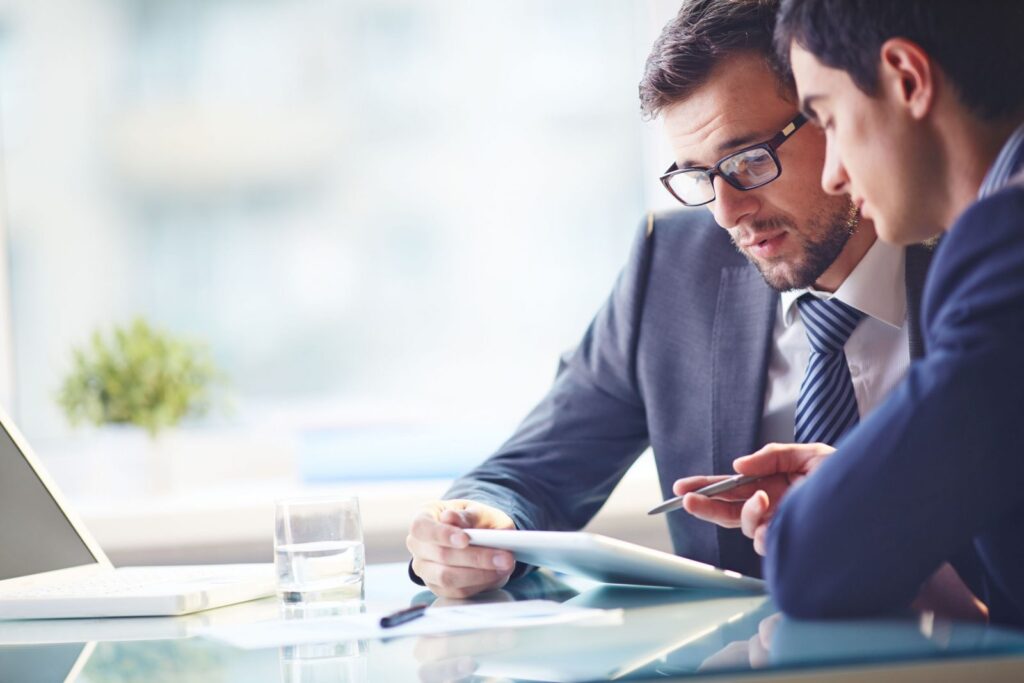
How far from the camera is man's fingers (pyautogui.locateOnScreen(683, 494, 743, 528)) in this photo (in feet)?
4.18

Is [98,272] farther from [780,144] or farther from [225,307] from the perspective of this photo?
[780,144]

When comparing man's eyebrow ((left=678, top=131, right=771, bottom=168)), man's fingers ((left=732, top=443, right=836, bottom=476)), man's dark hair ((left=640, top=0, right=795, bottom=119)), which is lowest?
man's fingers ((left=732, top=443, right=836, bottom=476))

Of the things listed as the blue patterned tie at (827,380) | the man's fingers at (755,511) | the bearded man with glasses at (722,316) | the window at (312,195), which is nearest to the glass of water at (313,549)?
the bearded man with glasses at (722,316)

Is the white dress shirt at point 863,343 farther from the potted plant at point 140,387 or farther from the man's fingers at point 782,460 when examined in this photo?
the potted plant at point 140,387

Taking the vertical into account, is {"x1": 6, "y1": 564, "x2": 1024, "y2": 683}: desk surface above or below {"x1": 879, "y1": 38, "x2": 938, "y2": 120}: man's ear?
below

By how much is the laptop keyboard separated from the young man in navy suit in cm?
67

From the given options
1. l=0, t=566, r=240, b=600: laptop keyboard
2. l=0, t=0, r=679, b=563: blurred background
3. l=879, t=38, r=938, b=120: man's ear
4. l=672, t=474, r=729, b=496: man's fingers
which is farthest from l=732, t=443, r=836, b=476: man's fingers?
l=0, t=0, r=679, b=563: blurred background

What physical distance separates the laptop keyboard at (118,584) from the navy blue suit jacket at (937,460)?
2.36 ft

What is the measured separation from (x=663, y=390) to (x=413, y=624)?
973 mm

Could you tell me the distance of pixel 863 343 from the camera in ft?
5.69

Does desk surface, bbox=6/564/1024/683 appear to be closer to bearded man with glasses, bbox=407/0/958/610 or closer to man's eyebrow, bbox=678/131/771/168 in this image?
bearded man with glasses, bbox=407/0/958/610

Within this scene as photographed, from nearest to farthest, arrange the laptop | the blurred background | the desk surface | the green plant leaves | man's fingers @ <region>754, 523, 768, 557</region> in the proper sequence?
the desk surface
man's fingers @ <region>754, 523, 768, 557</region>
the laptop
the green plant leaves
the blurred background

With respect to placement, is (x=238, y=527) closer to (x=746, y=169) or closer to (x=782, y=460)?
(x=746, y=169)

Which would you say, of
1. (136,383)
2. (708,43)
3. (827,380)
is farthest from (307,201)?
(827,380)
